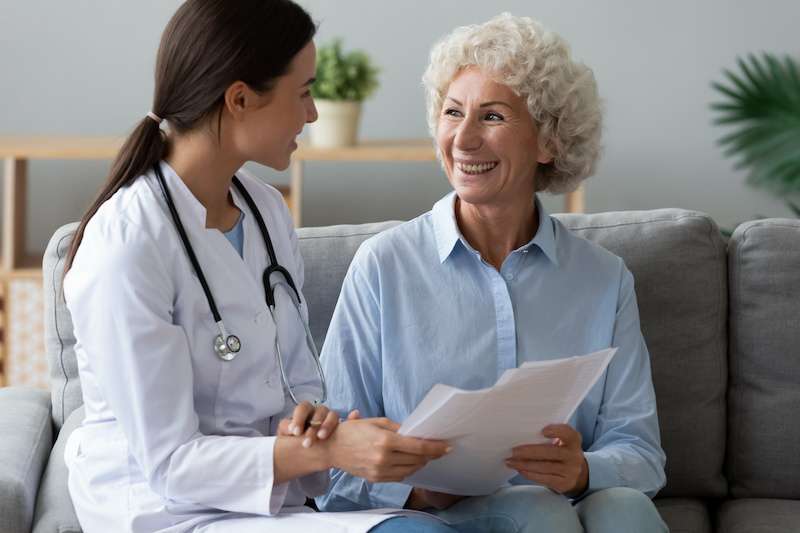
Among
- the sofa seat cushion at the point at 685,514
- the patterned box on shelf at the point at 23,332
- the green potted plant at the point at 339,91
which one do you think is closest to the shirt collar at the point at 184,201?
the sofa seat cushion at the point at 685,514

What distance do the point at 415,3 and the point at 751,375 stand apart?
7.85 feet

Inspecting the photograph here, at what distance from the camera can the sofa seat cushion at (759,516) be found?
6.75ft

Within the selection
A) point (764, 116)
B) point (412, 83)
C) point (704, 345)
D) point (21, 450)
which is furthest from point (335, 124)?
point (21, 450)

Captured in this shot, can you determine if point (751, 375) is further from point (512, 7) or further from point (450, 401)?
point (512, 7)

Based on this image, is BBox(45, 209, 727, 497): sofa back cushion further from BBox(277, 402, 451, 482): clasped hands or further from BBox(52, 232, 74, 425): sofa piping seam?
BBox(277, 402, 451, 482): clasped hands

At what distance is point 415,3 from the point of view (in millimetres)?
4254

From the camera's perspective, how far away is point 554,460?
1.73 meters

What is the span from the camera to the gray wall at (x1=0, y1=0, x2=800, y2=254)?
421 centimetres

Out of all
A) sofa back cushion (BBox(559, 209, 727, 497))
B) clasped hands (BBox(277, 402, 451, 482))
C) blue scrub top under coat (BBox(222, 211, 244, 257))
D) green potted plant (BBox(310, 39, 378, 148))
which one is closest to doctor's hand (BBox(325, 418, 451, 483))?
clasped hands (BBox(277, 402, 451, 482))

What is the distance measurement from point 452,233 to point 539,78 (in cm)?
31

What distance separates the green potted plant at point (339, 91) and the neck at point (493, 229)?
5.68 feet

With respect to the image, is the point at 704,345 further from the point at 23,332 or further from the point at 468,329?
the point at 23,332

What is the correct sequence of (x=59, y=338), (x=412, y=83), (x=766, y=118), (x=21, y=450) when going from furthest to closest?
(x=412, y=83)
(x=766, y=118)
(x=59, y=338)
(x=21, y=450)

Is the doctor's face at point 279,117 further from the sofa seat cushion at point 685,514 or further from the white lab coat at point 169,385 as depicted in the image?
the sofa seat cushion at point 685,514
